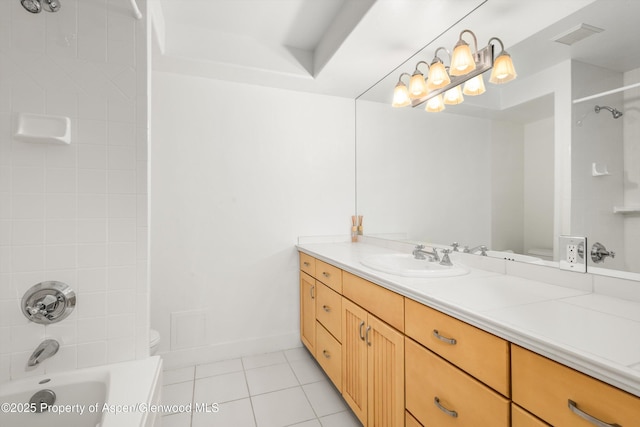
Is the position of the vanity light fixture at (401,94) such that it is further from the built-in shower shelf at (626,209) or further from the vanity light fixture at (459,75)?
the built-in shower shelf at (626,209)

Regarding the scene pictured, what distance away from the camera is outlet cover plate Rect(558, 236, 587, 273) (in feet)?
3.36

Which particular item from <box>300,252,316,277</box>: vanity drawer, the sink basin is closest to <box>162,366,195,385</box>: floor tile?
<box>300,252,316,277</box>: vanity drawer

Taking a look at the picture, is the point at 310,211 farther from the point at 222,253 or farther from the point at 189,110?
the point at 189,110

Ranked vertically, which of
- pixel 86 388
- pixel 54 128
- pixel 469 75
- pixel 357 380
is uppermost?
pixel 469 75

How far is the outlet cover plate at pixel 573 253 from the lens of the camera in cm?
102

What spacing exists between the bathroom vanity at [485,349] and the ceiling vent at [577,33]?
905 mm

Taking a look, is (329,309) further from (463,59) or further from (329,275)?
(463,59)

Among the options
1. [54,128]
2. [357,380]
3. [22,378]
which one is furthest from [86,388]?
[357,380]

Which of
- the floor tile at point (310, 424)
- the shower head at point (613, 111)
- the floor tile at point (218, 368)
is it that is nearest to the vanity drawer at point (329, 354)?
the floor tile at point (310, 424)

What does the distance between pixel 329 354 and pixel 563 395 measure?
4.45ft

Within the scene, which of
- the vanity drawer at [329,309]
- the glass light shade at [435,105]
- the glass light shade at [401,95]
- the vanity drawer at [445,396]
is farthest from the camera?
the glass light shade at [401,95]

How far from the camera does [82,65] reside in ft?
3.85

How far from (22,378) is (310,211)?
1854 millimetres

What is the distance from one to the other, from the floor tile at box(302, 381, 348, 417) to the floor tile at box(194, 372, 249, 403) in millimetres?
407
